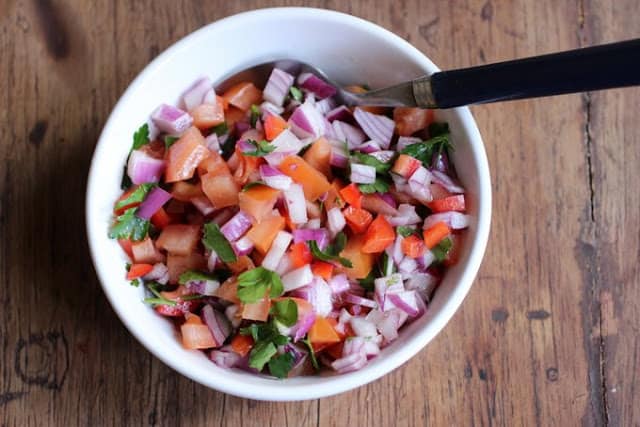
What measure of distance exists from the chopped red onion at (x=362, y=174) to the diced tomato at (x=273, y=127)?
0.16 meters

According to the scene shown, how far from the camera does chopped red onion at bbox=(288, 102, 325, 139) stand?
4.90ft

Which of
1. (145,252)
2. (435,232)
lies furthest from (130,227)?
(435,232)

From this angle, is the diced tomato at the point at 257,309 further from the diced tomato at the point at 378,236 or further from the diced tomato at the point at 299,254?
the diced tomato at the point at 378,236

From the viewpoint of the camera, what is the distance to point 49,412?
1.62 m

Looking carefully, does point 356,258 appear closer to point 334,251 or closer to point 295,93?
point 334,251

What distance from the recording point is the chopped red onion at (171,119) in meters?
1.49

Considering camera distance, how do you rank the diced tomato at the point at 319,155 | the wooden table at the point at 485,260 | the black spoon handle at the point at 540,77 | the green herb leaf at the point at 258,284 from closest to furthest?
the black spoon handle at the point at 540,77 < the green herb leaf at the point at 258,284 < the diced tomato at the point at 319,155 < the wooden table at the point at 485,260

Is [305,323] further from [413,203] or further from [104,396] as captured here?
[104,396]

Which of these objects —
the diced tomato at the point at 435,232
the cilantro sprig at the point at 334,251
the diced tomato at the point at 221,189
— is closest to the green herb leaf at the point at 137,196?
the diced tomato at the point at 221,189

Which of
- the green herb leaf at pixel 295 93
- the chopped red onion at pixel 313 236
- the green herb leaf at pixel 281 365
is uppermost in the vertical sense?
the green herb leaf at pixel 295 93

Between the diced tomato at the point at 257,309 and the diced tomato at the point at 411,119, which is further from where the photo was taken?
the diced tomato at the point at 411,119

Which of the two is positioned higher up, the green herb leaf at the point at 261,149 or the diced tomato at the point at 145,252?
the green herb leaf at the point at 261,149

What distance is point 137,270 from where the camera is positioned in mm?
1446

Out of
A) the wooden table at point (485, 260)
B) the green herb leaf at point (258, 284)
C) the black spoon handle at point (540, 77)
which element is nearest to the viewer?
the black spoon handle at point (540, 77)
